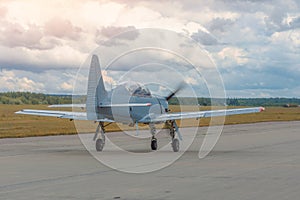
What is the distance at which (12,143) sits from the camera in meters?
28.7

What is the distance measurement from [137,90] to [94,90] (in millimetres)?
2105

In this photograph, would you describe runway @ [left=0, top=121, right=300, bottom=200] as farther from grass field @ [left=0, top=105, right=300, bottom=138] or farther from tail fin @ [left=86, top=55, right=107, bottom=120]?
grass field @ [left=0, top=105, right=300, bottom=138]

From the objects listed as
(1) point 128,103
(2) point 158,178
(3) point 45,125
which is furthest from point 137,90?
(3) point 45,125

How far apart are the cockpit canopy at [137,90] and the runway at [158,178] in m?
3.26

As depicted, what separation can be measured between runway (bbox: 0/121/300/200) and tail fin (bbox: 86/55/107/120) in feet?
5.77

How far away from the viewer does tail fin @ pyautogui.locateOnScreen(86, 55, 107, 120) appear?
22906mm

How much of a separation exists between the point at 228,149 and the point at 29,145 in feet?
30.9

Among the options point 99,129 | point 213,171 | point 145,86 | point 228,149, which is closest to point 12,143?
point 99,129

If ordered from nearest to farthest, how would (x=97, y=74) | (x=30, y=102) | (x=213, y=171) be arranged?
1. (x=213, y=171)
2. (x=97, y=74)
3. (x=30, y=102)

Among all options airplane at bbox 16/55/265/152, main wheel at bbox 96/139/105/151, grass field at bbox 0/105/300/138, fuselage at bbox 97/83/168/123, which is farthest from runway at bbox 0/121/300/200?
grass field at bbox 0/105/300/138

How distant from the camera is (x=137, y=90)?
24.2 m

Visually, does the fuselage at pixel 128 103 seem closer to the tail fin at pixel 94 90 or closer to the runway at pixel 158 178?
the tail fin at pixel 94 90

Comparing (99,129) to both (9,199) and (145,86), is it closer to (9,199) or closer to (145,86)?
(145,86)

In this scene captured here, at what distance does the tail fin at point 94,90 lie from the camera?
22906mm
